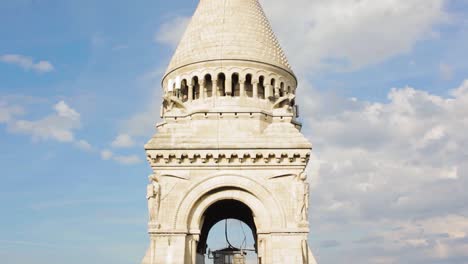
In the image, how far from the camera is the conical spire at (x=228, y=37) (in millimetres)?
26891

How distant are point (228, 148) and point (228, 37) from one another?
18.7ft

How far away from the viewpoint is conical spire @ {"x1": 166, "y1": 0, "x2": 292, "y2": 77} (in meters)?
26.9

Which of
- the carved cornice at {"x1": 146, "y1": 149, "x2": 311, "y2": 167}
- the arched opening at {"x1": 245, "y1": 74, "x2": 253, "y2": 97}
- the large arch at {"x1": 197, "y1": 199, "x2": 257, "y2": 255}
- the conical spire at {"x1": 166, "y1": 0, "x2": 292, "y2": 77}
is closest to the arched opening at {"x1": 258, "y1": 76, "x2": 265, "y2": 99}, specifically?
the arched opening at {"x1": 245, "y1": 74, "x2": 253, "y2": 97}

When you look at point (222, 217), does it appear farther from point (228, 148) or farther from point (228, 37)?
point (228, 37)

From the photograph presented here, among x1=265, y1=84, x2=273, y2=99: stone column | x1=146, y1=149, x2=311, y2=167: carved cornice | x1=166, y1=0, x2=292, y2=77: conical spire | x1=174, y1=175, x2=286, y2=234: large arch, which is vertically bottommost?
x1=174, y1=175, x2=286, y2=234: large arch

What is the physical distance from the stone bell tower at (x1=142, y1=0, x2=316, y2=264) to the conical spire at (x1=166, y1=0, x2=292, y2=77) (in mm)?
57

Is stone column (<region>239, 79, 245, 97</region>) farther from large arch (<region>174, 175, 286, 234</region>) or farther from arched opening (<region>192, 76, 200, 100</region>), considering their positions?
large arch (<region>174, 175, 286, 234</region>)

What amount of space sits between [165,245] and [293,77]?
10.3 meters

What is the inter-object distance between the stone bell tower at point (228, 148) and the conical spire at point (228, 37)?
57 mm

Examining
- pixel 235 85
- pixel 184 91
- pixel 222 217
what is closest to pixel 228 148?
pixel 235 85

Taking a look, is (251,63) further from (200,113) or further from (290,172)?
(290,172)

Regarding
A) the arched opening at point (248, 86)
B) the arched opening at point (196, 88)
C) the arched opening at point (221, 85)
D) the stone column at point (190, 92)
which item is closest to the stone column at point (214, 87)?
the arched opening at point (221, 85)

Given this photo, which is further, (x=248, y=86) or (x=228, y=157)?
(x=248, y=86)

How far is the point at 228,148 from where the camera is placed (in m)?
24.5
